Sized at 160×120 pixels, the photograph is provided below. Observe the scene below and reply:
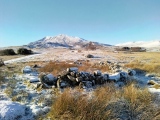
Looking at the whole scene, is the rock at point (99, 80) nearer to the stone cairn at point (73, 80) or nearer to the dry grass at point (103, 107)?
the stone cairn at point (73, 80)

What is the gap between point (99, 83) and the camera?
319 inches

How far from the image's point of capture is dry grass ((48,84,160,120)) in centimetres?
443

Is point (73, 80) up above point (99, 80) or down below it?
above

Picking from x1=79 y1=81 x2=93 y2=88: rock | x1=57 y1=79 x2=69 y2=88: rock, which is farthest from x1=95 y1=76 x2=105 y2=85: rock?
x1=57 y1=79 x2=69 y2=88: rock

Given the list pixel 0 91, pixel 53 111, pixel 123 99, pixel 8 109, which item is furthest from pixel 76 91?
pixel 0 91

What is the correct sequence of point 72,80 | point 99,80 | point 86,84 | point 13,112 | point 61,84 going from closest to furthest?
1. point 13,112
2. point 61,84
3. point 86,84
4. point 72,80
5. point 99,80

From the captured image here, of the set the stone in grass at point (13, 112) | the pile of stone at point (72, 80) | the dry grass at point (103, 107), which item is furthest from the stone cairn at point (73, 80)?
the stone in grass at point (13, 112)

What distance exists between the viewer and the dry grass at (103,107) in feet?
14.5

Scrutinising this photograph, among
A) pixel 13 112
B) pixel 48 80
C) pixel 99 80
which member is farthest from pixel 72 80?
pixel 13 112

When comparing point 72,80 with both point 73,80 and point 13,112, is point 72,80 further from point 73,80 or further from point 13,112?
point 13,112

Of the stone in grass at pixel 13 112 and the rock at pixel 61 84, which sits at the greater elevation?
the rock at pixel 61 84

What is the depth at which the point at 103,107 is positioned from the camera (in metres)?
4.80

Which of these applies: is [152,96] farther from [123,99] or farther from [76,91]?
[76,91]

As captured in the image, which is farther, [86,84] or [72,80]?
[72,80]
